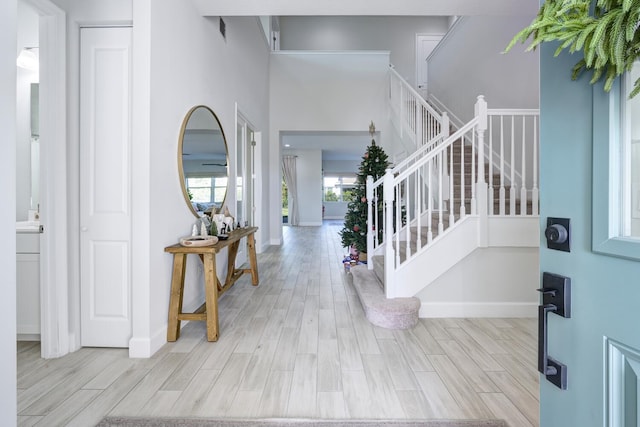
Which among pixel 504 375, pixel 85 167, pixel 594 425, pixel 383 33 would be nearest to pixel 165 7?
pixel 85 167

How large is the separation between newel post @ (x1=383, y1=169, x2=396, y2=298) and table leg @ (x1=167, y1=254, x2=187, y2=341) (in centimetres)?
166

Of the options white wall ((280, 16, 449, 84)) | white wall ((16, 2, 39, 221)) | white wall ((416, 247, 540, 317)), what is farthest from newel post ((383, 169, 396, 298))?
white wall ((280, 16, 449, 84))

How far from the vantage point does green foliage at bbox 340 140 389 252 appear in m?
4.76

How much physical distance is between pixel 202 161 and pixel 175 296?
1.32m

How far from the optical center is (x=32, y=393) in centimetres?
189

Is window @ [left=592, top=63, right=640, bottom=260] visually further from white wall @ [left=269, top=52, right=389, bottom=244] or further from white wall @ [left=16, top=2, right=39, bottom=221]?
white wall @ [left=269, top=52, right=389, bottom=244]

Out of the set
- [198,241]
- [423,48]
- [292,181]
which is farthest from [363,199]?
[292,181]

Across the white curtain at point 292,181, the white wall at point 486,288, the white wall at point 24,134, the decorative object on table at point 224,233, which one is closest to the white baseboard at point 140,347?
the decorative object on table at point 224,233

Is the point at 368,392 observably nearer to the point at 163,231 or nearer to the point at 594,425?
the point at 594,425

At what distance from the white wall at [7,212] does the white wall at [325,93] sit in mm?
5982

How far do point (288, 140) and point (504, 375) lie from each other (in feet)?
31.0

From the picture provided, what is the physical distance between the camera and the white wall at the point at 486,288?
305 cm

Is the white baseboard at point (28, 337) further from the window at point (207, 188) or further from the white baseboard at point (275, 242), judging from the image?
the white baseboard at point (275, 242)

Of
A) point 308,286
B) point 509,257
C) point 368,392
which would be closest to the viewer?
point 368,392
